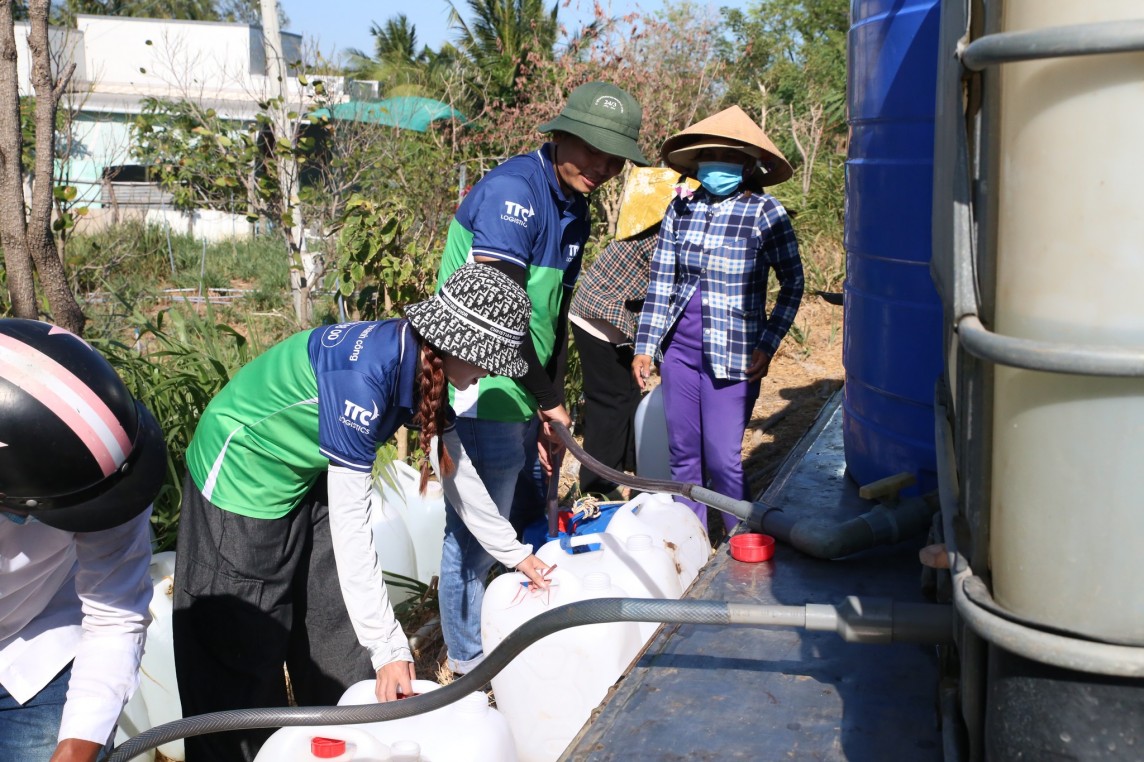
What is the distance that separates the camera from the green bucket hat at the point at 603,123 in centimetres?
332

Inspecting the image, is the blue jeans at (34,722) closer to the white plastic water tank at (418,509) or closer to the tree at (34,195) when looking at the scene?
the white plastic water tank at (418,509)

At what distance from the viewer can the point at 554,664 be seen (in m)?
2.99

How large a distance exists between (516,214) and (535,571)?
109 cm

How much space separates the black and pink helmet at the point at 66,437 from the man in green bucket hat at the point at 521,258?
1.48m

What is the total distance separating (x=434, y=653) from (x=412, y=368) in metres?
1.87

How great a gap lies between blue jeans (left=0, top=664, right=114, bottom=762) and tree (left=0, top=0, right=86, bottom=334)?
2684 millimetres

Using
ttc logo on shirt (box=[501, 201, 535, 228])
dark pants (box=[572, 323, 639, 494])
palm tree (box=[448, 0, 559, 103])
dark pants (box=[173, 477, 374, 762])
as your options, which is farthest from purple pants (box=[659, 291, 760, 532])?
palm tree (box=[448, 0, 559, 103])

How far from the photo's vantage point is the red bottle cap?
7.70 feet

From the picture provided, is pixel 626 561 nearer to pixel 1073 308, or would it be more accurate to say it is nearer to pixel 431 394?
pixel 431 394

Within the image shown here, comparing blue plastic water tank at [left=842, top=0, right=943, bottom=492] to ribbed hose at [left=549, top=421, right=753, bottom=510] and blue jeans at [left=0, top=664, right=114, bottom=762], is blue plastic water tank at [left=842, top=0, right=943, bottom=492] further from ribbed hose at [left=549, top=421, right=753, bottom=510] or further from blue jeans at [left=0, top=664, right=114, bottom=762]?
blue jeans at [left=0, top=664, right=114, bottom=762]

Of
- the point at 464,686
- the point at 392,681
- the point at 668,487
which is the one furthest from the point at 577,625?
the point at 668,487

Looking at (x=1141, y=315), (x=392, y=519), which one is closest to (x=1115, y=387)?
(x=1141, y=315)

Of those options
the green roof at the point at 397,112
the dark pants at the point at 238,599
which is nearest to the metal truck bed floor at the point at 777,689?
the dark pants at the point at 238,599

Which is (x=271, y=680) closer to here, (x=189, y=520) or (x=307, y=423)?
(x=189, y=520)
